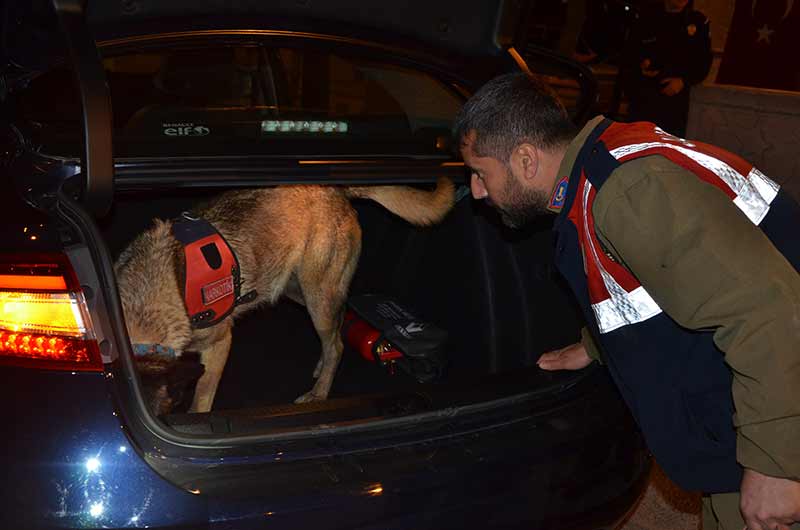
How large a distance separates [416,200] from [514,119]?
4.76ft

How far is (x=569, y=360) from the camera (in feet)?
8.34

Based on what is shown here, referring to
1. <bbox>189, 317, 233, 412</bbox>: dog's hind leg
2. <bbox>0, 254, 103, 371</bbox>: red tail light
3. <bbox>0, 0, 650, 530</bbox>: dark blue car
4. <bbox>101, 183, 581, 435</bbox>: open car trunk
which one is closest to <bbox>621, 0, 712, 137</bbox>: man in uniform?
<bbox>101, 183, 581, 435</bbox>: open car trunk

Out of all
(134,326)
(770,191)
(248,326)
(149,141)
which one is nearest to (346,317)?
(248,326)

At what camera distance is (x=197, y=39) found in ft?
8.36

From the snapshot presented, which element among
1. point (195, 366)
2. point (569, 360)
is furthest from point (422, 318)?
point (195, 366)

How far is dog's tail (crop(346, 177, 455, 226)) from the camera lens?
130 inches

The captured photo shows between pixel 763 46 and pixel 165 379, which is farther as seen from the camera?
pixel 763 46

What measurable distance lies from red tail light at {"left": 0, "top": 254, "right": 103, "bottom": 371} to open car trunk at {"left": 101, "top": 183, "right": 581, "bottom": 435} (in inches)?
13.2

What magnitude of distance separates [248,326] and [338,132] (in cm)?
199

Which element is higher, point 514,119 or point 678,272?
point 514,119

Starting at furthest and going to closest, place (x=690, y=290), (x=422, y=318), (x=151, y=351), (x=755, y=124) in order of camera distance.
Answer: (x=755, y=124) → (x=422, y=318) → (x=151, y=351) → (x=690, y=290)

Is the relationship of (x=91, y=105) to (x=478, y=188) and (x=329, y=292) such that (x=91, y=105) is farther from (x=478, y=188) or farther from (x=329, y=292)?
(x=329, y=292)

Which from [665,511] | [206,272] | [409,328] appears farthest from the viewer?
[409,328]

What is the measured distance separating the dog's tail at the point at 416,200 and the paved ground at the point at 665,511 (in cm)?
147
